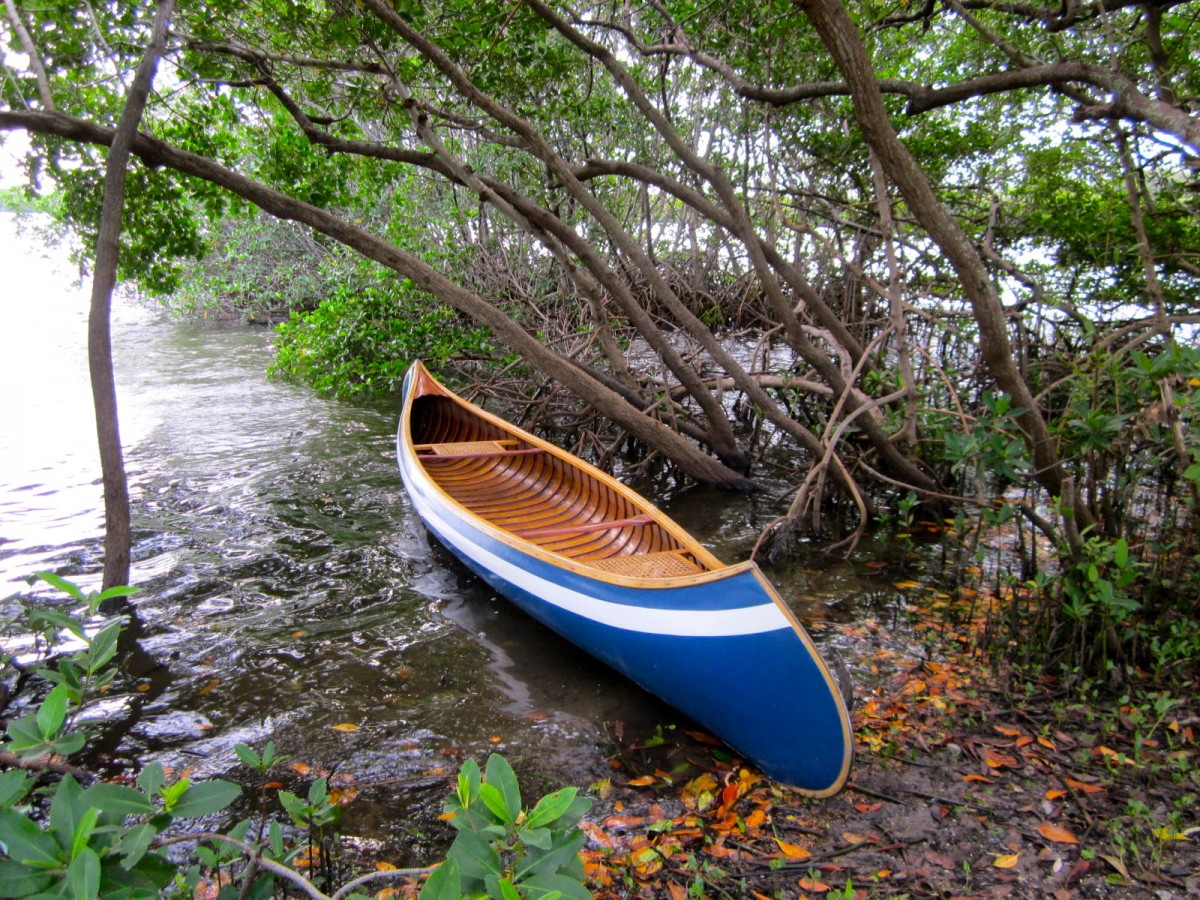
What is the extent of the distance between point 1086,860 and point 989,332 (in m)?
2.44

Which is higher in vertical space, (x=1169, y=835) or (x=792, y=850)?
(x=1169, y=835)

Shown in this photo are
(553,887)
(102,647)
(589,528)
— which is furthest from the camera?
(589,528)

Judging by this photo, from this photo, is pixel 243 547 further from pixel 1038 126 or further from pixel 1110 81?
pixel 1038 126

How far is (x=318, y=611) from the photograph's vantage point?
4.87 metres

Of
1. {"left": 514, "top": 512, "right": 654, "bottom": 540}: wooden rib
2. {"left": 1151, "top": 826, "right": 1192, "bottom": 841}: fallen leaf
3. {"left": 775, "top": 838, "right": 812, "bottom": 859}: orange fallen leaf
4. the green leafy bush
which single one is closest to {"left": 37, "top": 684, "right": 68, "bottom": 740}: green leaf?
{"left": 775, "top": 838, "right": 812, "bottom": 859}: orange fallen leaf

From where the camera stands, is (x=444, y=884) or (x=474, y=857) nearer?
(x=444, y=884)

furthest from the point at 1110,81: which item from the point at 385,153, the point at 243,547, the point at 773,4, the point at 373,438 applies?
the point at 373,438

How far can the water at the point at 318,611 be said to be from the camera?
3.50 meters

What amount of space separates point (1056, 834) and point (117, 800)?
288 cm

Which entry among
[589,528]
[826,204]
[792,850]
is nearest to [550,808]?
[792,850]

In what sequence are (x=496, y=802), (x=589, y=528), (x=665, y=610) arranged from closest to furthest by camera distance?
(x=496, y=802) < (x=665, y=610) < (x=589, y=528)

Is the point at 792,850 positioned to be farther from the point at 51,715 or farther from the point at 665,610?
the point at 51,715

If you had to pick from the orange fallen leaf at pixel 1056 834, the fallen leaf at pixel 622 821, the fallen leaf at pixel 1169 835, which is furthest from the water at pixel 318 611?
the fallen leaf at pixel 1169 835

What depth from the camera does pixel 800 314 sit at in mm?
9227
